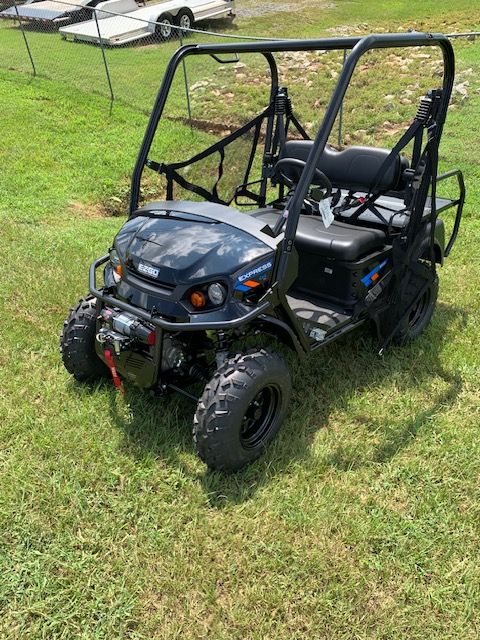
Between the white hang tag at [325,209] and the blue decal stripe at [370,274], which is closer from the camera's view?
the white hang tag at [325,209]

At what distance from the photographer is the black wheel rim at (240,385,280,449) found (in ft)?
9.66

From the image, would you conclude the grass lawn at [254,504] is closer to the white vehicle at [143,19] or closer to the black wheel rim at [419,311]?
the black wheel rim at [419,311]

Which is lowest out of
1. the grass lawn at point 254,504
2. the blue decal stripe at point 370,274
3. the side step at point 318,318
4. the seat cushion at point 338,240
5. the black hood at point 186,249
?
the grass lawn at point 254,504

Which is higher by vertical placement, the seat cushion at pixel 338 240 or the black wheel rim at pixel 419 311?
the seat cushion at pixel 338 240

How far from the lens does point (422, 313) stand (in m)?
4.16

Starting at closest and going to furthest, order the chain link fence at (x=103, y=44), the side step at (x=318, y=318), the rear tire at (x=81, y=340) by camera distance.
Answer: the rear tire at (x=81, y=340), the side step at (x=318, y=318), the chain link fence at (x=103, y=44)

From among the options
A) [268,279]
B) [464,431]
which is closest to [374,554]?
[464,431]

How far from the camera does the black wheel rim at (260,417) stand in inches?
116

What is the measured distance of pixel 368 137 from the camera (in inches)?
349

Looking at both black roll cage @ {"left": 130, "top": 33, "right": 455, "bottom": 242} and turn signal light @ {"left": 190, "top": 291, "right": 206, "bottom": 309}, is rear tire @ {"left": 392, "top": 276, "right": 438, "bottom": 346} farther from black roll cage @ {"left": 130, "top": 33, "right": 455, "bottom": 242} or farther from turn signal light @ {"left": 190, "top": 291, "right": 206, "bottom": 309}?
turn signal light @ {"left": 190, "top": 291, "right": 206, "bottom": 309}

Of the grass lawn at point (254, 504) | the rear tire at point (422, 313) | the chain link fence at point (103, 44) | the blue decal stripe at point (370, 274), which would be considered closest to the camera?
the grass lawn at point (254, 504)

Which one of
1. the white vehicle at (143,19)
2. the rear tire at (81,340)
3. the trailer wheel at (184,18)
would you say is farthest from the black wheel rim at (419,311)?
the trailer wheel at (184,18)

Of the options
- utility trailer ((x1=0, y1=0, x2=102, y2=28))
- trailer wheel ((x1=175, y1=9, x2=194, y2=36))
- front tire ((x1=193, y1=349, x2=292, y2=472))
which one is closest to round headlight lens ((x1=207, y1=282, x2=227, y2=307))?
front tire ((x1=193, y1=349, x2=292, y2=472))

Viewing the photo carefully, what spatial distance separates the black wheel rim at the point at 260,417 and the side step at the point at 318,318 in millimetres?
474
